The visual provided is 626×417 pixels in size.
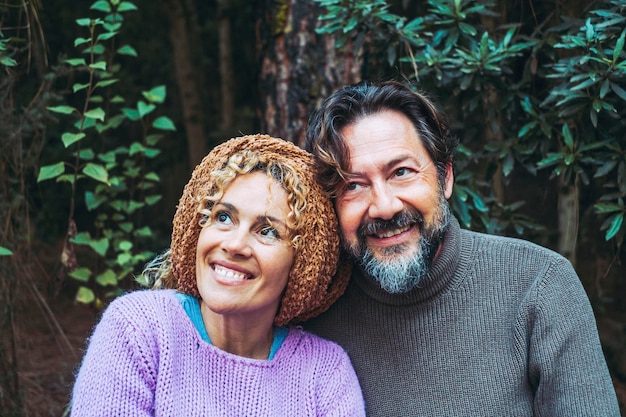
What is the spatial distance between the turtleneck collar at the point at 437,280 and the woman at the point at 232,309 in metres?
0.23

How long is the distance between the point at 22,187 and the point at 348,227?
1.75 m

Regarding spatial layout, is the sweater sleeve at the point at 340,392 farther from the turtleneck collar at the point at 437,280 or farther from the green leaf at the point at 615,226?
the green leaf at the point at 615,226

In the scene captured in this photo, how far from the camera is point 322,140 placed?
99.5 inches

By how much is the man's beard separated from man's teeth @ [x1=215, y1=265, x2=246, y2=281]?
1.34ft

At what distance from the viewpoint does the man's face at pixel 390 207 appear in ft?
7.98

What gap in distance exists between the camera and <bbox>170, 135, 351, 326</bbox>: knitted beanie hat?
2.34m

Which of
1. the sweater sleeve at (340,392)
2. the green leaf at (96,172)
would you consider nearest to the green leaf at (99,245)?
the green leaf at (96,172)

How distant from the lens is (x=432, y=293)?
101 inches

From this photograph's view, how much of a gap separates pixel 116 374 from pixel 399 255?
38.6 inches

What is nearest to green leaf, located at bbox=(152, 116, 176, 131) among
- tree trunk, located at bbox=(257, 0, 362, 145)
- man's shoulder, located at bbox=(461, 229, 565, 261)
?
tree trunk, located at bbox=(257, 0, 362, 145)

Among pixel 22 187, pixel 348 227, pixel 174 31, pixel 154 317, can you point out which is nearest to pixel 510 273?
pixel 348 227

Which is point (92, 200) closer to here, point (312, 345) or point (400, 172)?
point (312, 345)

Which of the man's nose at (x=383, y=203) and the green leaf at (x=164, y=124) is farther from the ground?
the green leaf at (x=164, y=124)

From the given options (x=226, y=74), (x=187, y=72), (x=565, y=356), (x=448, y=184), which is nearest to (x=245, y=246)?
(x=448, y=184)
